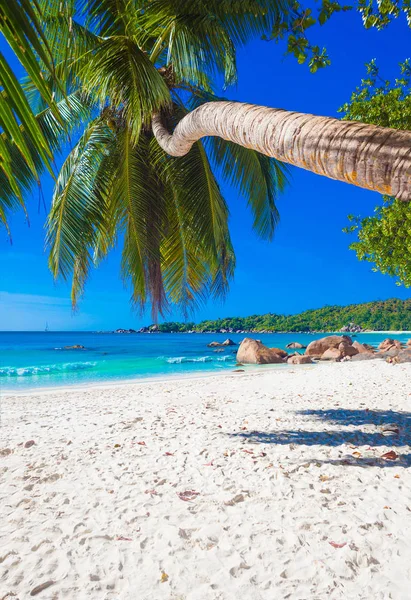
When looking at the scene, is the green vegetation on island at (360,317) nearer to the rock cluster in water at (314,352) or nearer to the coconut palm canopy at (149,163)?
the rock cluster in water at (314,352)

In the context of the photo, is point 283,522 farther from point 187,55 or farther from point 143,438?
point 187,55

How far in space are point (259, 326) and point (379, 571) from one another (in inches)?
3791

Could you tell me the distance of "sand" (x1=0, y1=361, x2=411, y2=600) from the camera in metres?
2.28

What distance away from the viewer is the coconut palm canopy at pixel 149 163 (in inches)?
195

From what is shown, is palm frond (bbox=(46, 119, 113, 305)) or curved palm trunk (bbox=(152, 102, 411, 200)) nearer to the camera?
curved palm trunk (bbox=(152, 102, 411, 200))

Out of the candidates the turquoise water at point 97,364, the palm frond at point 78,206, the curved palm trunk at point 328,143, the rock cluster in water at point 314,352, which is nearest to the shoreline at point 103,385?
the turquoise water at point 97,364

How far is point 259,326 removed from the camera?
97750 mm

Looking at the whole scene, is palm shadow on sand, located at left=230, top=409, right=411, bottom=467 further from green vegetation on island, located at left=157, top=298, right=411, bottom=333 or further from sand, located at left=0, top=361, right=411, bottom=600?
green vegetation on island, located at left=157, top=298, right=411, bottom=333

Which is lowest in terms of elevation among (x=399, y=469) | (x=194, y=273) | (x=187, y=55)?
(x=399, y=469)

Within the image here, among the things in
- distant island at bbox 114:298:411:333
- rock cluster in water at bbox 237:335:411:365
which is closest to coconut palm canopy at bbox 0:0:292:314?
rock cluster in water at bbox 237:335:411:365

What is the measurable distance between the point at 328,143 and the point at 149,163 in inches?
199

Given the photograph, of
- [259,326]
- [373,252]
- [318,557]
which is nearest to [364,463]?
[318,557]

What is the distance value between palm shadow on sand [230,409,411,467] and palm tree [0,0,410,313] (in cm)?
290

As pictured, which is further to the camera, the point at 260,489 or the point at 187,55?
the point at 187,55
